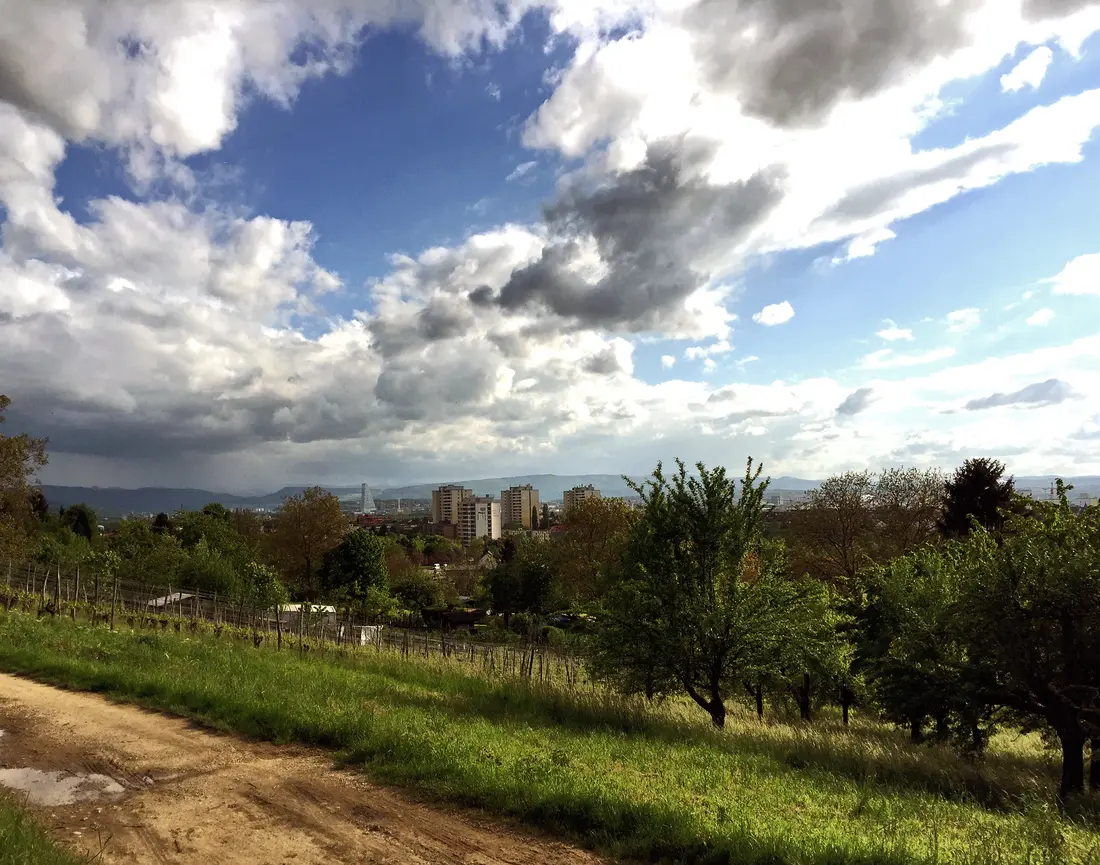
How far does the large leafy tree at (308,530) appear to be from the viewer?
59.0 meters

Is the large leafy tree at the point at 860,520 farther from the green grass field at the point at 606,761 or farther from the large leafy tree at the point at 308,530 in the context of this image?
the large leafy tree at the point at 308,530

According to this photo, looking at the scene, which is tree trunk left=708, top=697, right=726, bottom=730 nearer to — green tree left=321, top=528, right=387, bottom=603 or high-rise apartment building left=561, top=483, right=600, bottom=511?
Answer: high-rise apartment building left=561, top=483, right=600, bottom=511

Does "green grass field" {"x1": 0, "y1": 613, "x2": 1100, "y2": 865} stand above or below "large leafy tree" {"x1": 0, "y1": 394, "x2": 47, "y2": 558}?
below

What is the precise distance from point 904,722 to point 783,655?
3.14 m

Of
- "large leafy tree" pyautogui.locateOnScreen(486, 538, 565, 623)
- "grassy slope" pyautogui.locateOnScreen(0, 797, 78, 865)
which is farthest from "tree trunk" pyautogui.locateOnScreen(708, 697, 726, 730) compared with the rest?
"large leafy tree" pyautogui.locateOnScreen(486, 538, 565, 623)

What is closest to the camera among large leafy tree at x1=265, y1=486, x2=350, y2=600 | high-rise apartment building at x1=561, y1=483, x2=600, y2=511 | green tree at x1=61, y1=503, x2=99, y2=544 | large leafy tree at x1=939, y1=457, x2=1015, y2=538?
large leafy tree at x1=939, y1=457, x2=1015, y2=538

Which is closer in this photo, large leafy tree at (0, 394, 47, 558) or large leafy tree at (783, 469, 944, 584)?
large leafy tree at (0, 394, 47, 558)

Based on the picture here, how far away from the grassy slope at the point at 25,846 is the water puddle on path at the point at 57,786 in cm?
155

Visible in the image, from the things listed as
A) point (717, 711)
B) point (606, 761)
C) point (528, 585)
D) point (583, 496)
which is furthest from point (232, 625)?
point (528, 585)

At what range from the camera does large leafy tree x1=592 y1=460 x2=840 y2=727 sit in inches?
570

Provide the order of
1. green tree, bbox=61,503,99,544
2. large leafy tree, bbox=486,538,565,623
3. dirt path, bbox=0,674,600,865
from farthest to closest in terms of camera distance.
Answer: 1. green tree, bbox=61,503,99,544
2. large leafy tree, bbox=486,538,565,623
3. dirt path, bbox=0,674,600,865

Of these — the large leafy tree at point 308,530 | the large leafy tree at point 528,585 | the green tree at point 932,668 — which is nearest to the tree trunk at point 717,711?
the green tree at point 932,668

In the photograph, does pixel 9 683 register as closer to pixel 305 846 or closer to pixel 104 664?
pixel 104 664

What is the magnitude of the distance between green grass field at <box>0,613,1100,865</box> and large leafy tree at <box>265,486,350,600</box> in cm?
4356
